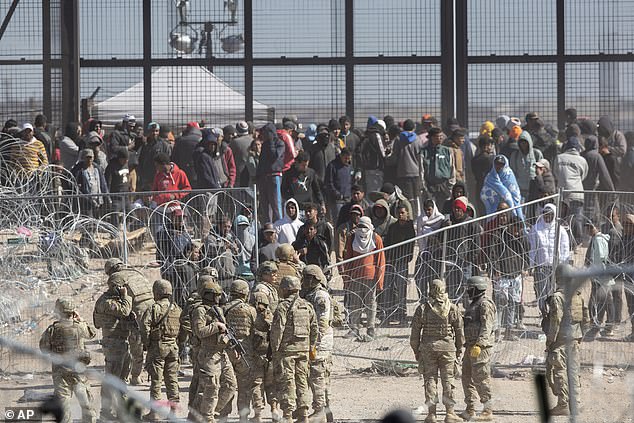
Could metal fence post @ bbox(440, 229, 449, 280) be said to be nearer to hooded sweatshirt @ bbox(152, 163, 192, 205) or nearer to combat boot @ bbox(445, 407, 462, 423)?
combat boot @ bbox(445, 407, 462, 423)

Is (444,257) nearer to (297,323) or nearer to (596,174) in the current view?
(297,323)

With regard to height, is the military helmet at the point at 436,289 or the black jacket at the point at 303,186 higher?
the black jacket at the point at 303,186

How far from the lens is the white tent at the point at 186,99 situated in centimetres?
1922

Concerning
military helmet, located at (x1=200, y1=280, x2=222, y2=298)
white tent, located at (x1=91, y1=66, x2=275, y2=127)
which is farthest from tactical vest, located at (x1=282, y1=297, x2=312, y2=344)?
white tent, located at (x1=91, y1=66, x2=275, y2=127)

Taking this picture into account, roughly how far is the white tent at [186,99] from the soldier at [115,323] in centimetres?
737

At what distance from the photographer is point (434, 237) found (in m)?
13.8

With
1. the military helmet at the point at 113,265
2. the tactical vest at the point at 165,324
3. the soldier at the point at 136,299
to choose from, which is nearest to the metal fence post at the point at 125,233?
the military helmet at the point at 113,265

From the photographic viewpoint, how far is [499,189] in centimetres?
1595

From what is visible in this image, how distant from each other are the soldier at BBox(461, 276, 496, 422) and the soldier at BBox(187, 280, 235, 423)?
2.05 meters

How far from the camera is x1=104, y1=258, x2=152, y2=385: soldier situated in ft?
40.2

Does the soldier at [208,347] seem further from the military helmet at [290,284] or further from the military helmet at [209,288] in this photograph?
the military helmet at [290,284]

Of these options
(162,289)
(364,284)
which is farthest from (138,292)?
(364,284)

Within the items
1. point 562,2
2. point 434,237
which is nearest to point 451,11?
point 562,2

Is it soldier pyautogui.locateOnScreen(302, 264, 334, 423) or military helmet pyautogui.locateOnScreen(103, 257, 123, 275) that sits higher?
military helmet pyautogui.locateOnScreen(103, 257, 123, 275)
